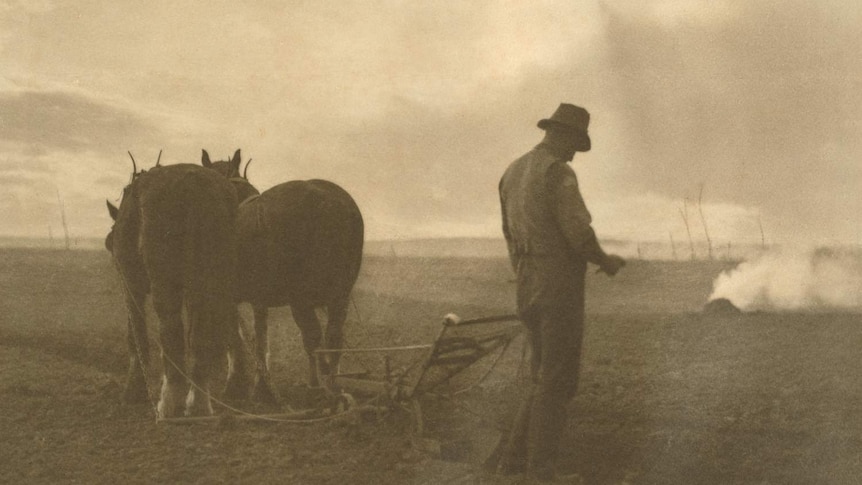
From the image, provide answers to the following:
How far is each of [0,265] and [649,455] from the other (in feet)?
85.2

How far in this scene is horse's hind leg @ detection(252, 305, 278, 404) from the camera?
8078 mm

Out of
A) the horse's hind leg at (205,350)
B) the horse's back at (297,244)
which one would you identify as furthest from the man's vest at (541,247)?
the horse's back at (297,244)

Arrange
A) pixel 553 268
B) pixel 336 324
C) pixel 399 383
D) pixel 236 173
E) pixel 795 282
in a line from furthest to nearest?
pixel 795 282
pixel 236 173
pixel 336 324
pixel 399 383
pixel 553 268

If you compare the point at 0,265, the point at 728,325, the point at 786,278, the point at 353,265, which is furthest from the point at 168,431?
the point at 786,278

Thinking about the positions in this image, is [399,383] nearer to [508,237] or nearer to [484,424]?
[484,424]

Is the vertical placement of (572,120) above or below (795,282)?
above

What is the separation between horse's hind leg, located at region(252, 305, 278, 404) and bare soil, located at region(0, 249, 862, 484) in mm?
235

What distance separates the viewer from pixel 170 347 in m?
7.25

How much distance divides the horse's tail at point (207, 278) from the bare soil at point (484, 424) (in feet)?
2.47

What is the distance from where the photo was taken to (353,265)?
8711 mm

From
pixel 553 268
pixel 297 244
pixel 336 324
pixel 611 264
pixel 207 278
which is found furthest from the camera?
pixel 336 324

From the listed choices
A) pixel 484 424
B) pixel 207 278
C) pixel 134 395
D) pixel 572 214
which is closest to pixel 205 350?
pixel 207 278

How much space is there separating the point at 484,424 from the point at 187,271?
3.09m

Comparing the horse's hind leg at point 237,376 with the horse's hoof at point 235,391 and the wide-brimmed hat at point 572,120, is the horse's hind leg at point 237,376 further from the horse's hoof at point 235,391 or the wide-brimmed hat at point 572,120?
the wide-brimmed hat at point 572,120
